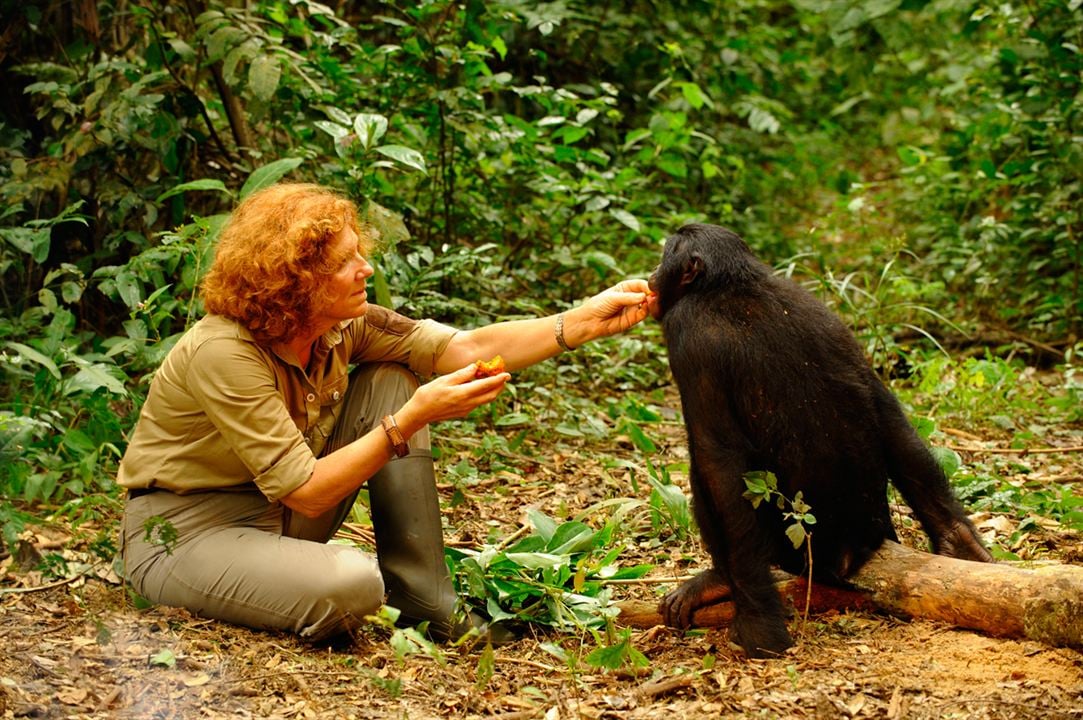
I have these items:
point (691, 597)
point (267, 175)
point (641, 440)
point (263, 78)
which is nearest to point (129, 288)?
point (267, 175)

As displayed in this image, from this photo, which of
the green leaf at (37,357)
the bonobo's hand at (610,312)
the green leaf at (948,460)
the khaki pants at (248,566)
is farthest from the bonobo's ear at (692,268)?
the green leaf at (37,357)

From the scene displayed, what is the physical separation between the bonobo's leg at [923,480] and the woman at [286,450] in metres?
0.99

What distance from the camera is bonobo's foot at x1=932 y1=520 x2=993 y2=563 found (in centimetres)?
382

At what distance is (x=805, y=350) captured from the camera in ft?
12.3

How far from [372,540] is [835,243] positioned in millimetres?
6254

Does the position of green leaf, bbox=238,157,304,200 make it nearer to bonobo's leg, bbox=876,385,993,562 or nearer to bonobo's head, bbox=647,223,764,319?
bonobo's head, bbox=647,223,764,319

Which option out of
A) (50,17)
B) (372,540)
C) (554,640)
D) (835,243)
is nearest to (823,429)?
(554,640)

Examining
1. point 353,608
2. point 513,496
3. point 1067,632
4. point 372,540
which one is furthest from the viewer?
point 513,496

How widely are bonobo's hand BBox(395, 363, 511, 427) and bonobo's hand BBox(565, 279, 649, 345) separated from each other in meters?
0.75

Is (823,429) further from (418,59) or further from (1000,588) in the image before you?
(418,59)

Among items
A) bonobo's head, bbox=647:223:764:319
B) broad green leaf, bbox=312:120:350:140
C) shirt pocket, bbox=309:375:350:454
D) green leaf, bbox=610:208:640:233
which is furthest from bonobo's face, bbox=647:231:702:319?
green leaf, bbox=610:208:640:233

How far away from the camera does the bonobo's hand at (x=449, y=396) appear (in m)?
3.55

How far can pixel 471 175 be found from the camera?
7.51m

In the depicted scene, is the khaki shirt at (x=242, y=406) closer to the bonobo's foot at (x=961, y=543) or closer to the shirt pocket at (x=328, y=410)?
the shirt pocket at (x=328, y=410)
